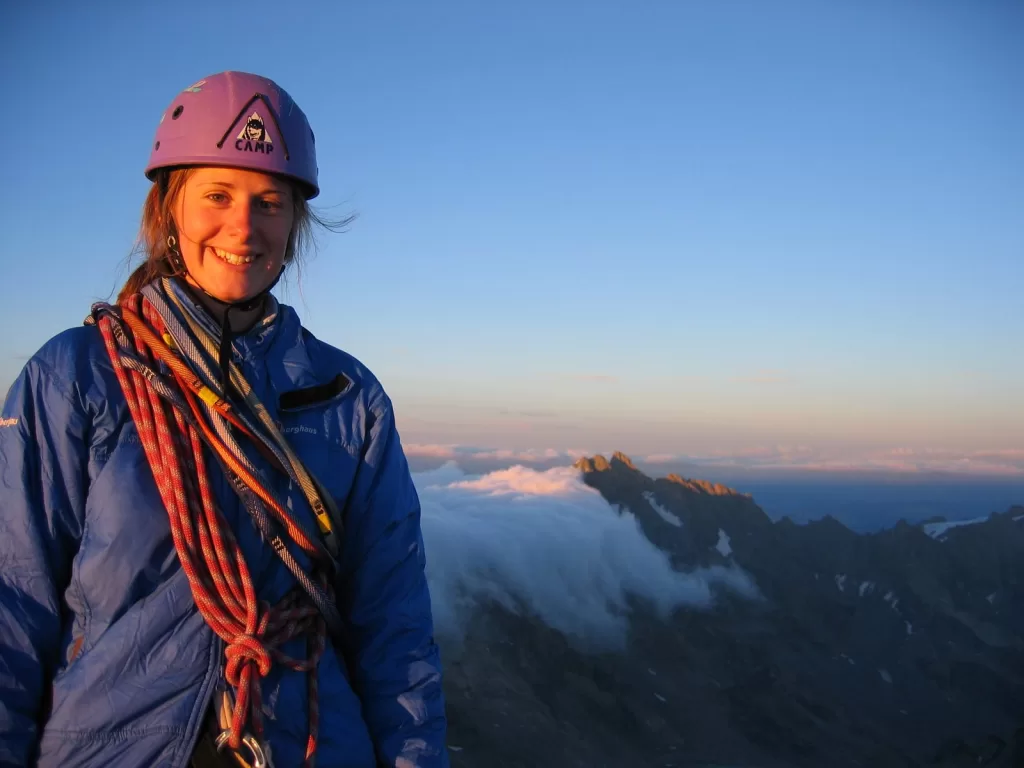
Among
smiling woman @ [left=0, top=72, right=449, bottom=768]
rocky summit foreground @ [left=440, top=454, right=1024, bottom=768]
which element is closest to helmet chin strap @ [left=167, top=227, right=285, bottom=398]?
smiling woman @ [left=0, top=72, right=449, bottom=768]

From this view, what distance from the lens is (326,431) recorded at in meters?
3.28

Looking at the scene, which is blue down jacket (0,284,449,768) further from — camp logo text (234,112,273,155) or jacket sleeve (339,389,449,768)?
camp logo text (234,112,273,155)

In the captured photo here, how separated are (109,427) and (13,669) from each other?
841 millimetres

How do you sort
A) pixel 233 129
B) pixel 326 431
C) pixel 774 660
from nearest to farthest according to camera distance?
pixel 233 129 → pixel 326 431 → pixel 774 660

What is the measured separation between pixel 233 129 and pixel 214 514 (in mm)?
1489

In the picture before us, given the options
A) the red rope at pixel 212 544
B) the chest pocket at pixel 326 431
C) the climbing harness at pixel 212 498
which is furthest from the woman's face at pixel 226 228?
the chest pocket at pixel 326 431

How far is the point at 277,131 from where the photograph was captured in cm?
326

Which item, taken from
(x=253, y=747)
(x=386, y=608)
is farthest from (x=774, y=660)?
(x=253, y=747)

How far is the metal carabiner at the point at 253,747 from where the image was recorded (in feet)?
8.90

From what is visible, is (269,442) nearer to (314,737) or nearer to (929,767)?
(314,737)

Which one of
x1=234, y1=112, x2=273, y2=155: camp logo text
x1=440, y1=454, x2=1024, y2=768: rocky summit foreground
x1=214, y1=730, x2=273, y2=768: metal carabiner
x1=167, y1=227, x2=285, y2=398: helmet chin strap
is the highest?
x1=234, y1=112, x2=273, y2=155: camp logo text

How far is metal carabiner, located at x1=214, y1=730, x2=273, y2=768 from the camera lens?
2.71 m

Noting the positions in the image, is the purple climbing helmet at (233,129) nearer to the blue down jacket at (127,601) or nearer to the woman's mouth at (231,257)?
the woman's mouth at (231,257)

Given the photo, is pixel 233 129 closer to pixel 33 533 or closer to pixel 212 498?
pixel 212 498
